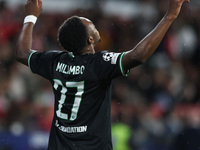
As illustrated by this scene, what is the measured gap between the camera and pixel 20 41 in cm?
346

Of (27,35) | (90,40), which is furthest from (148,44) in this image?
(27,35)

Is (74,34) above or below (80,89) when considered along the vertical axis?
above

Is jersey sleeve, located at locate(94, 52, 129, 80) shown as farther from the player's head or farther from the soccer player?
the player's head

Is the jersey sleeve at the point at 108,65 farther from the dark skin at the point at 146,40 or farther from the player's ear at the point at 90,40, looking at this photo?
the player's ear at the point at 90,40

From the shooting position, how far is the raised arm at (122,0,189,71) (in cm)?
277

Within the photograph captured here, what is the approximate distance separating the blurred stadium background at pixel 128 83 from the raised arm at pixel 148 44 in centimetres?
435

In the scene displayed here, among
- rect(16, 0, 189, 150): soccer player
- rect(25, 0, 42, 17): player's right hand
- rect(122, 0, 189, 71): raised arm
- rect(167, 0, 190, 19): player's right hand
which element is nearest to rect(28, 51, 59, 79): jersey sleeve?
rect(16, 0, 189, 150): soccer player

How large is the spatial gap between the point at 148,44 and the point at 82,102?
68 centimetres

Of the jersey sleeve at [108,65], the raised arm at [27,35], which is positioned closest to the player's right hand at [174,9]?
the jersey sleeve at [108,65]

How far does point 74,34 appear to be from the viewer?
3.15 m

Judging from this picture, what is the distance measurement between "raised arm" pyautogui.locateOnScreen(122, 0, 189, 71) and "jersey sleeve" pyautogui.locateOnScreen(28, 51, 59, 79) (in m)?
0.69

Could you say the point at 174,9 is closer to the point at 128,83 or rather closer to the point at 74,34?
the point at 74,34

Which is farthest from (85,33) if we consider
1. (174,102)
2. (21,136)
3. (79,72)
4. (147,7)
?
(147,7)

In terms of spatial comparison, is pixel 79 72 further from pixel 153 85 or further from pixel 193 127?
pixel 153 85
